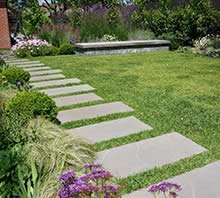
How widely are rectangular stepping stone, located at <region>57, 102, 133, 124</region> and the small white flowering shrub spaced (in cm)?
607

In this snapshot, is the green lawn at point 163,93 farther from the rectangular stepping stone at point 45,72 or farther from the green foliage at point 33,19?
the green foliage at point 33,19

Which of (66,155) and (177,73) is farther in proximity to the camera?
(177,73)

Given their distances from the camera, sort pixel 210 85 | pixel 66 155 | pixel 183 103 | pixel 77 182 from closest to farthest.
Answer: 1. pixel 77 182
2. pixel 66 155
3. pixel 183 103
4. pixel 210 85

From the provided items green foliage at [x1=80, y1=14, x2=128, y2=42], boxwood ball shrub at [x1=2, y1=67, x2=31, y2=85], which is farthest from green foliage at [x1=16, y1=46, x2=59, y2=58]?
boxwood ball shrub at [x1=2, y1=67, x2=31, y2=85]

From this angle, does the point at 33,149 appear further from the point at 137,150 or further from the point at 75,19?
the point at 75,19

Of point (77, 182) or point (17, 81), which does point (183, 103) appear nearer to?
point (17, 81)

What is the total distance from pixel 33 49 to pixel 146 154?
7815 millimetres

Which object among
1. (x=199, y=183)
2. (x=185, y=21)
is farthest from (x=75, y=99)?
(x=185, y=21)

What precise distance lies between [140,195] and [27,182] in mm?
887

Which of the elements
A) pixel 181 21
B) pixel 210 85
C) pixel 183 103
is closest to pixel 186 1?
pixel 181 21

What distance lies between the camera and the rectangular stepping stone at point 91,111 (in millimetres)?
4054

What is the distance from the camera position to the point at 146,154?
2.98 metres

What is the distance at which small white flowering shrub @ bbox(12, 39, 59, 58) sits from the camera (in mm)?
9788

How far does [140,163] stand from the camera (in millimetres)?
2824
